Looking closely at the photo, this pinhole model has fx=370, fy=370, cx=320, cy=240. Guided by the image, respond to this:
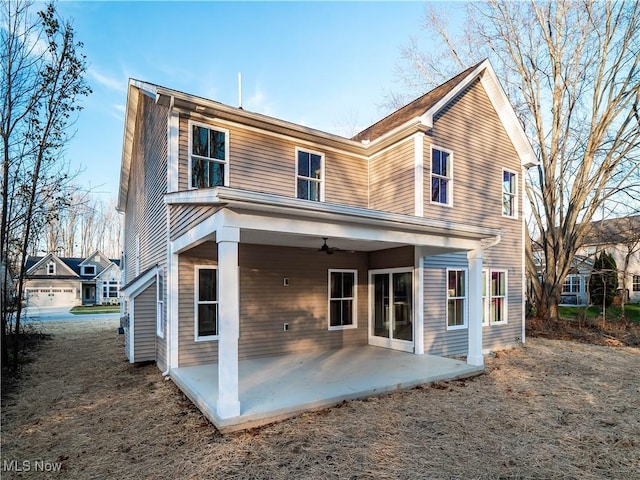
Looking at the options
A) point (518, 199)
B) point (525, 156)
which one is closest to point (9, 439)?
point (518, 199)

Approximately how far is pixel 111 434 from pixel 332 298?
210 inches

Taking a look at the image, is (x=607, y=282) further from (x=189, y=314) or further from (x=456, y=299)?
(x=189, y=314)

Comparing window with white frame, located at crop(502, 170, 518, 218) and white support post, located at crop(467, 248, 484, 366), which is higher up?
window with white frame, located at crop(502, 170, 518, 218)

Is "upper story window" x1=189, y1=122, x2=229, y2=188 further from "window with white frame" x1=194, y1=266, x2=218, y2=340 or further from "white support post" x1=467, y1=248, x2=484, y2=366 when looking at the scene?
"white support post" x1=467, y1=248, x2=484, y2=366

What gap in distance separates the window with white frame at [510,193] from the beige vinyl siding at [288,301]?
15.5 feet

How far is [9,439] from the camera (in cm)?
432

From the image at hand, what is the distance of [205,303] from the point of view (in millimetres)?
7109

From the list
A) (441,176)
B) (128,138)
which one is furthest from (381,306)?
(128,138)

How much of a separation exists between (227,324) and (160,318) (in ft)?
12.8

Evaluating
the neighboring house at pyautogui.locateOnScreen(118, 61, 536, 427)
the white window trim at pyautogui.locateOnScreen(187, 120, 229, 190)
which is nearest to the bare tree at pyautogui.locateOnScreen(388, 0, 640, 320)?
the neighboring house at pyautogui.locateOnScreen(118, 61, 536, 427)

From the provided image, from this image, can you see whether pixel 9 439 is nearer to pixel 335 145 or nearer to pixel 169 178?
pixel 169 178

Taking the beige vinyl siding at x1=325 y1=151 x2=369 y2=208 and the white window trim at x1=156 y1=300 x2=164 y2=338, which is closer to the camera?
the white window trim at x1=156 y1=300 x2=164 y2=338

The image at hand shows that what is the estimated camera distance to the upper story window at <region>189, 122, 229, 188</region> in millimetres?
7078

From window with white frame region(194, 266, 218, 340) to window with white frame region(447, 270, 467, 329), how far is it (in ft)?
17.7
